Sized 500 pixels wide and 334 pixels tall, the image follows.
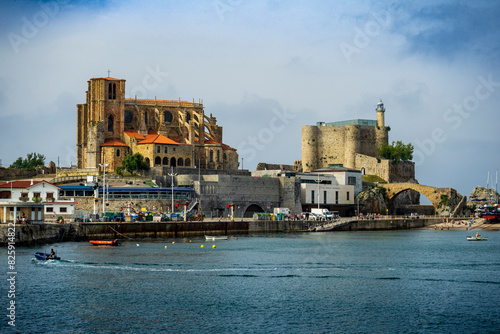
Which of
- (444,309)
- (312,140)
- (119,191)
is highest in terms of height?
(312,140)

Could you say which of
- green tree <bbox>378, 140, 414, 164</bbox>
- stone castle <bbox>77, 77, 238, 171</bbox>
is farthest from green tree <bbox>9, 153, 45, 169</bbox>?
green tree <bbox>378, 140, 414, 164</bbox>

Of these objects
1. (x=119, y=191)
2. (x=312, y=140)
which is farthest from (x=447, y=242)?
(x=312, y=140)

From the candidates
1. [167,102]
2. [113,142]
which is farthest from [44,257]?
[167,102]

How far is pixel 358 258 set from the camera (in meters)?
62.5

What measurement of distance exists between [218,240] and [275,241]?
19.2ft

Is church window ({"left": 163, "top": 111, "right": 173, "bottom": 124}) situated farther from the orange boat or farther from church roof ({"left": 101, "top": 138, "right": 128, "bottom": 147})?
the orange boat

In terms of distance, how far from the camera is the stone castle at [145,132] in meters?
108

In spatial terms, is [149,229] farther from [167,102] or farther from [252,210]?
[167,102]

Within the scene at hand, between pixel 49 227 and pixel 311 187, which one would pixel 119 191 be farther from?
pixel 311 187

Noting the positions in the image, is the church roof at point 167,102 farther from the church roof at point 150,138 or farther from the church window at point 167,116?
the church roof at point 150,138

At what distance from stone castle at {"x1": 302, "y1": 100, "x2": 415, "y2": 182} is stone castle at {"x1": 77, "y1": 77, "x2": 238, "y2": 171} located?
70.6ft

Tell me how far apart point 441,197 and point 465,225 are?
888cm

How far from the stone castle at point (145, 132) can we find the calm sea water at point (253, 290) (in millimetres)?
40900

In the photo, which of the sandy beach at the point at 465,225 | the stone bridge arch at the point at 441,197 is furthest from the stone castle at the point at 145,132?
the sandy beach at the point at 465,225
